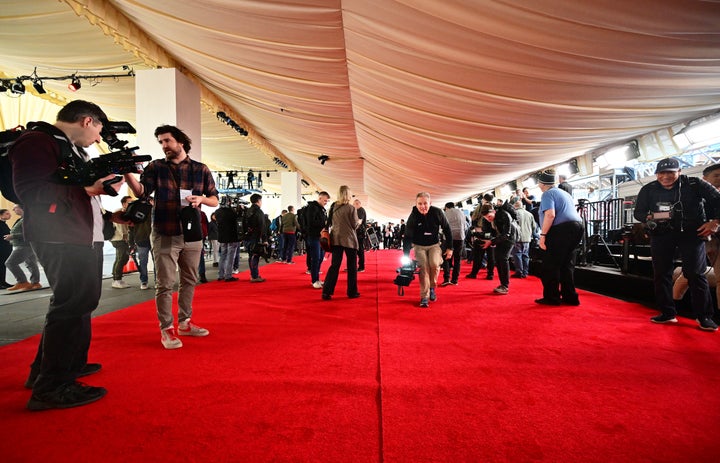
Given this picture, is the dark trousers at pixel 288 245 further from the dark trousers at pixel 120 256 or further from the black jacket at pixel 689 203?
the black jacket at pixel 689 203

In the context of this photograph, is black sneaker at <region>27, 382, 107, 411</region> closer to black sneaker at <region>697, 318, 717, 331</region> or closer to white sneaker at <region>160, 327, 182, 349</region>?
white sneaker at <region>160, 327, 182, 349</region>

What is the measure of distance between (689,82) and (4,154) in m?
5.77

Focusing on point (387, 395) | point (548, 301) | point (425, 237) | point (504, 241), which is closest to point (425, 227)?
point (425, 237)

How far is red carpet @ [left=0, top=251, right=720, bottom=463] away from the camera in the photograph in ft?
4.27

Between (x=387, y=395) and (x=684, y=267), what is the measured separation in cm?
311

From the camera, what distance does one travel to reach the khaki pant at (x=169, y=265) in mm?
2408

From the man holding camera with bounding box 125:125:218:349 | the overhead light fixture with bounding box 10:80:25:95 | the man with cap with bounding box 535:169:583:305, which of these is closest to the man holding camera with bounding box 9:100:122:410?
the man holding camera with bounding box 125:125:218:349

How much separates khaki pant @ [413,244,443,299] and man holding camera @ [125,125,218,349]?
2.45 meters

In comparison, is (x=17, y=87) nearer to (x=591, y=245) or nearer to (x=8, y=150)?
(x=8, y=150)

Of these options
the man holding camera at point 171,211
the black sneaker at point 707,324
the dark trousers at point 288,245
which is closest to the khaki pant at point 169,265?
the man holding camera at point 171,211

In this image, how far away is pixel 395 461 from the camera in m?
1.22

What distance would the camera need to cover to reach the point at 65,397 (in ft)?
5.25

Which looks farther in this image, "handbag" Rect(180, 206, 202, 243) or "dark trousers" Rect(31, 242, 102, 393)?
"handbag" Rect(180, 206, 202, 243)

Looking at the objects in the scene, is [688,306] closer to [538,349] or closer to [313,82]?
[538,349]
